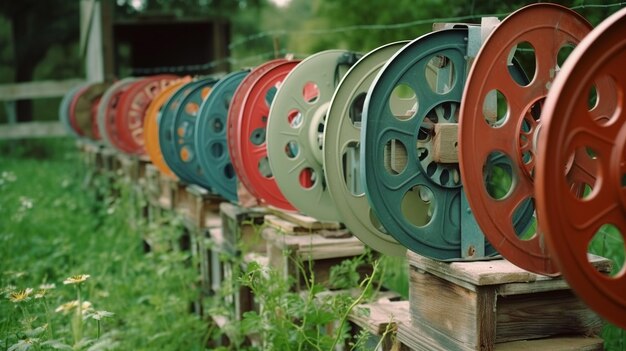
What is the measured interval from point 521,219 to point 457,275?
0.98ft

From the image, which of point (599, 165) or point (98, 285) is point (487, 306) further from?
point (98, 285)

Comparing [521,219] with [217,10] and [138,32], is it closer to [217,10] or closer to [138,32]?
[138,32]

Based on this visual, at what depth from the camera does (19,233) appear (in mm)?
6863

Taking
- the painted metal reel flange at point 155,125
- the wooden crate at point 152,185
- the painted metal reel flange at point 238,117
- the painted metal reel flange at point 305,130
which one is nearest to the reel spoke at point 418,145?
the painted metal reel flange at point 305,130

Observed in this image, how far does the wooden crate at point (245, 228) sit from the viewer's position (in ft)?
13.9

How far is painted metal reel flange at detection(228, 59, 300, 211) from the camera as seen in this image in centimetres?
394

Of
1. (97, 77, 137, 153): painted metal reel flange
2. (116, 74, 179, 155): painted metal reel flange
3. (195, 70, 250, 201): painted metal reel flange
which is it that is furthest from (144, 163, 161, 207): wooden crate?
(195, 70, 250, 201): painted metal reel flange

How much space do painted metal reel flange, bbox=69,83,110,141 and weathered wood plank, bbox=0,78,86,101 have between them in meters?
4.09

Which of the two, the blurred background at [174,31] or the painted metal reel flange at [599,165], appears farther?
the blurred background at [174,31]

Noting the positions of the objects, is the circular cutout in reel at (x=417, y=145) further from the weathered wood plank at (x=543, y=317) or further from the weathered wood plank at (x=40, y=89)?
the weathered wood plank at (x=40, y=89)

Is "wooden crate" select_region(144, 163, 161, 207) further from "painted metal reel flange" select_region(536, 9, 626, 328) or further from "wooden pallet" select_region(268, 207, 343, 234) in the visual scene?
"painted metal reel flange" select_region(536, 9, 626, 328)

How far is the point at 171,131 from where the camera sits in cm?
550

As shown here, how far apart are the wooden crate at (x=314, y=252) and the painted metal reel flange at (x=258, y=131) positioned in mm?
294

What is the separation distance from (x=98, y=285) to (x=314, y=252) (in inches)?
101
